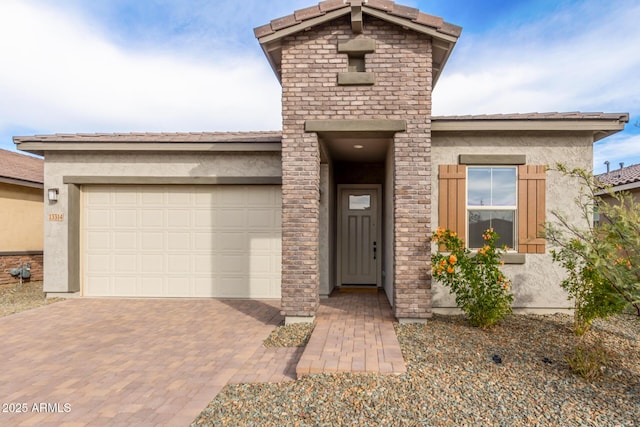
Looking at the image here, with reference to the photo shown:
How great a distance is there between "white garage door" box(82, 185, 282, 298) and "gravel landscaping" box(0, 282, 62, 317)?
3.04ft

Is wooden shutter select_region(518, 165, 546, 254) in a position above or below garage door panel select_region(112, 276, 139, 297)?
above

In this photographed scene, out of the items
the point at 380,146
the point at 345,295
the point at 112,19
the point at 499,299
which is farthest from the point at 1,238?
the point at 499,299

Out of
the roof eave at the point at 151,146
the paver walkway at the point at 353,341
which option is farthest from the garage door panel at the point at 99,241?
the paver walkway at the point at 353,341

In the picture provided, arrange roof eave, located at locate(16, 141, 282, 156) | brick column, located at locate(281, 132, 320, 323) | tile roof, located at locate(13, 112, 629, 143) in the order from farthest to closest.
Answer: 1. roof eave, located at locate(16, 141, 282, 156)
2. tile roof, located at locate(13, 112, 629, 143)
3. brick column, located at locate(281, 132, 320, 323)

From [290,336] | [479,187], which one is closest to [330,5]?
[479,187]

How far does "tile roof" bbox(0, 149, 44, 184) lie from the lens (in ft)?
33.2

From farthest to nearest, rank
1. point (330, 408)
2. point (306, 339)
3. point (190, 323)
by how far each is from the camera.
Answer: point (190, 323), point (306, 339), point (330, 408)

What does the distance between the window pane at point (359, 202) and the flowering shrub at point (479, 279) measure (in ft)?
11.8

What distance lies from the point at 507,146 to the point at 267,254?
511 cm

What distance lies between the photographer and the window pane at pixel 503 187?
624 centimetres

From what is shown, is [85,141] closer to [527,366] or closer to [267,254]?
[267,254]

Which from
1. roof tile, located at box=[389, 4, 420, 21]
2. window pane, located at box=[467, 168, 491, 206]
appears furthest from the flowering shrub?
roof tile, located at box=[389, 4, 420, 21]

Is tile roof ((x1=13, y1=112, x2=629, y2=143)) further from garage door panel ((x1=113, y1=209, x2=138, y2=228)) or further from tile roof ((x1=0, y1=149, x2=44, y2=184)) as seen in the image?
tile roof ((x1=0, y1=149, x2=44, y2=184))

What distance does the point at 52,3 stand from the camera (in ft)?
28.3
